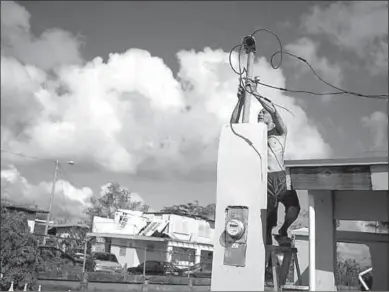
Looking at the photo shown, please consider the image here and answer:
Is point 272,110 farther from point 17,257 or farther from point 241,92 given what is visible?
point 17,257

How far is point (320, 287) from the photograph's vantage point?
4.70 metres

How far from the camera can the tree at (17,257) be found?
1051 centimetres

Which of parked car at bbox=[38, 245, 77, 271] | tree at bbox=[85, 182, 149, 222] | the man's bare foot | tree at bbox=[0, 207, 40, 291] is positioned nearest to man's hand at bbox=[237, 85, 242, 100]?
the man's bare foot

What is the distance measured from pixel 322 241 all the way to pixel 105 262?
18557 millimetres

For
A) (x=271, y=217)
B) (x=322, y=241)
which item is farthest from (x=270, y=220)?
(x=322, y=241)

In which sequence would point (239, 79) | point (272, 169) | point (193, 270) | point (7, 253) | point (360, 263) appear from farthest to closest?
point (193, 270) < point (7, 253) < point (360, 263) < point (239, 79) < point (272, 169)

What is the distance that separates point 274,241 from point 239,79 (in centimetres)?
221

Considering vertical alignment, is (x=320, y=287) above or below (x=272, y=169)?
below

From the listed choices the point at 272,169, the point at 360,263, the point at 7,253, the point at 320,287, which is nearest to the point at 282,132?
the point at 272,169

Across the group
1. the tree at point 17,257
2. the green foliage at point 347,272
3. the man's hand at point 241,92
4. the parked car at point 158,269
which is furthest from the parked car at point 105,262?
the man's hand at point 241,92

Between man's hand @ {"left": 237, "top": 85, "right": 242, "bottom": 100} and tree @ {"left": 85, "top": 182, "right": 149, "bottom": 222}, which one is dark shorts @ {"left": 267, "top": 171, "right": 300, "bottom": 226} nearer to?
man's hand @ {"left": 237, "top": 85, "right": 242, "bottom": 100}

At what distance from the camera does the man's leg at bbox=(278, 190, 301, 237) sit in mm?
5582

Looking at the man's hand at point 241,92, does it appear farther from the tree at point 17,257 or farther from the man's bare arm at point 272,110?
the tree at point 17,257

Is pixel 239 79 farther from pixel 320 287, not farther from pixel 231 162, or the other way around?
pixel 320 287
